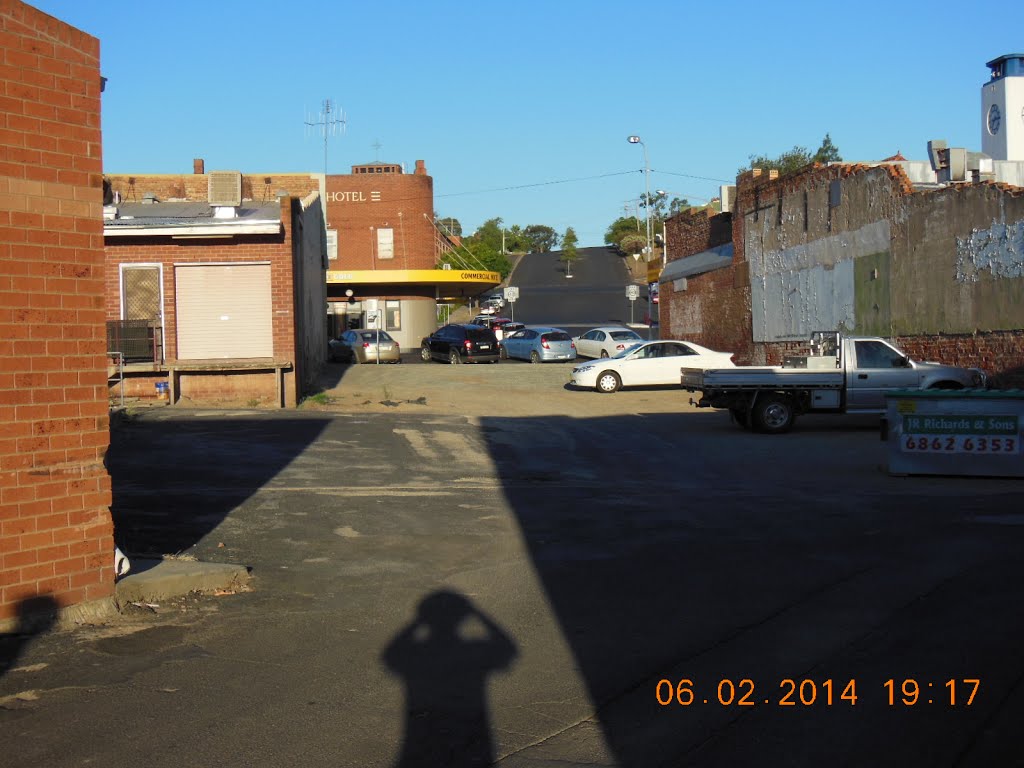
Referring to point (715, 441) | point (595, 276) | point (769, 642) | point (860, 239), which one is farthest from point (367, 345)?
point (595, 276)

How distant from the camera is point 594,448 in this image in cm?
1780

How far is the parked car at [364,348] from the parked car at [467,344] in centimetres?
214

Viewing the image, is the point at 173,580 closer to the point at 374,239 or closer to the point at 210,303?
the point at 210,303

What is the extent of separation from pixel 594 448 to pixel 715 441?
2.43 m

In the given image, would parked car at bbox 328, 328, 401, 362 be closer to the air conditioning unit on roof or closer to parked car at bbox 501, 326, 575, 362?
parked car at bbox 501, 326, 575, 362

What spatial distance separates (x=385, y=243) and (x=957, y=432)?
171 feet

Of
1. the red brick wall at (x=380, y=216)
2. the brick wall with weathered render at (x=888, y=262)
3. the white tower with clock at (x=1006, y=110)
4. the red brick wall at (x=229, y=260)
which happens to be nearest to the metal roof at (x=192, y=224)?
the red brick wall at (x=229, y=260)

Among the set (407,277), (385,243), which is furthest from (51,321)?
(385,243)

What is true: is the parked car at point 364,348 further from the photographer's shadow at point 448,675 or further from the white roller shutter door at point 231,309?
the photographer's shadow at point 448,675

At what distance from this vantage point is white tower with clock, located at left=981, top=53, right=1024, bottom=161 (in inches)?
1204

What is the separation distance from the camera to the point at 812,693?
5379mm

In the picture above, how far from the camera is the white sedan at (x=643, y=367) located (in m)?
28.3

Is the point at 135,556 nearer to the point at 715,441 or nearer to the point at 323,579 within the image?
the point at 323,579

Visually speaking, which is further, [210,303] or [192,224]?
[210,303]
